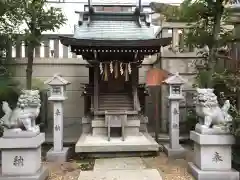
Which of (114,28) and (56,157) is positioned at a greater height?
(114,28)

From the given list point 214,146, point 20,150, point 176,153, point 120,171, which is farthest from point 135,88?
point 20,150

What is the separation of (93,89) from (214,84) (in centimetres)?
374

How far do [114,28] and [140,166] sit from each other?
4869 millimetres

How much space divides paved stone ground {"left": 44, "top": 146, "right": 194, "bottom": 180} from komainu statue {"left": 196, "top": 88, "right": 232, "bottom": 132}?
1174 mm

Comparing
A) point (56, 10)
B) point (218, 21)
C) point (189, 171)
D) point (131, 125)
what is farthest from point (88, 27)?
point (189, 171)

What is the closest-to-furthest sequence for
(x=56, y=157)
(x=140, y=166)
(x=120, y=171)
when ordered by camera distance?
(x=120, y=171), (x=140, y=166), (x=56, y=157)

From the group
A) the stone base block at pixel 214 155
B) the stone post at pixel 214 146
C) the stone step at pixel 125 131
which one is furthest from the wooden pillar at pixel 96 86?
the stone base block at pixel 214 155

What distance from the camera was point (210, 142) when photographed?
5.27 meters

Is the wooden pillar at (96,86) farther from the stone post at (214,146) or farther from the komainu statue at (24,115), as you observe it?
the stone post at (214,146)

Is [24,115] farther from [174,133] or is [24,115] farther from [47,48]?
[47,48]

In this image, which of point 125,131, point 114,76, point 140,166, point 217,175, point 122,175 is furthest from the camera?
point 114,76

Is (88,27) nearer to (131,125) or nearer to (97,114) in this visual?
(97,114)

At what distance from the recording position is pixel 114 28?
9578 millimetres

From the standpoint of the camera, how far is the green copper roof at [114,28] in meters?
9.16
